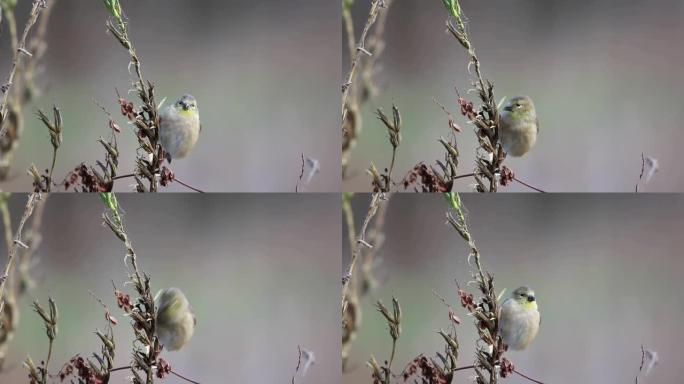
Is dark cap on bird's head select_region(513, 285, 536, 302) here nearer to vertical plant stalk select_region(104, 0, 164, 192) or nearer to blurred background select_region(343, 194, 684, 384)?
blurred background select_region(343, 194, 684, 384)

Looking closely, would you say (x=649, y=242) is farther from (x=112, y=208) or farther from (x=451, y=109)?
(x=112, y=208)

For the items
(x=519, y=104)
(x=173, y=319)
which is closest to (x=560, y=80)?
(x=519, y=104)

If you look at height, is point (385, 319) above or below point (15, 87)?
below

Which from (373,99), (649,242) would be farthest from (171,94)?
(649,242)

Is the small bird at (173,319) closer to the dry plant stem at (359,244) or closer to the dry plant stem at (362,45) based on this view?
the dry plant stem at (359,244)

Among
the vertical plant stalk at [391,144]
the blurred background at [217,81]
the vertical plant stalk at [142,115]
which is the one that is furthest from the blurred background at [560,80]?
the vertical plant stalk at [142,115]

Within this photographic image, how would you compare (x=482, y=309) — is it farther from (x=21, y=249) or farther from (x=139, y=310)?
(x=21, y=249)

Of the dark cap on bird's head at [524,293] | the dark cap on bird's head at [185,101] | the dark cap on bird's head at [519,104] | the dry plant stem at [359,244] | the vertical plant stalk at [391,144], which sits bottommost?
the dark cap on bird's head at [524,293]
